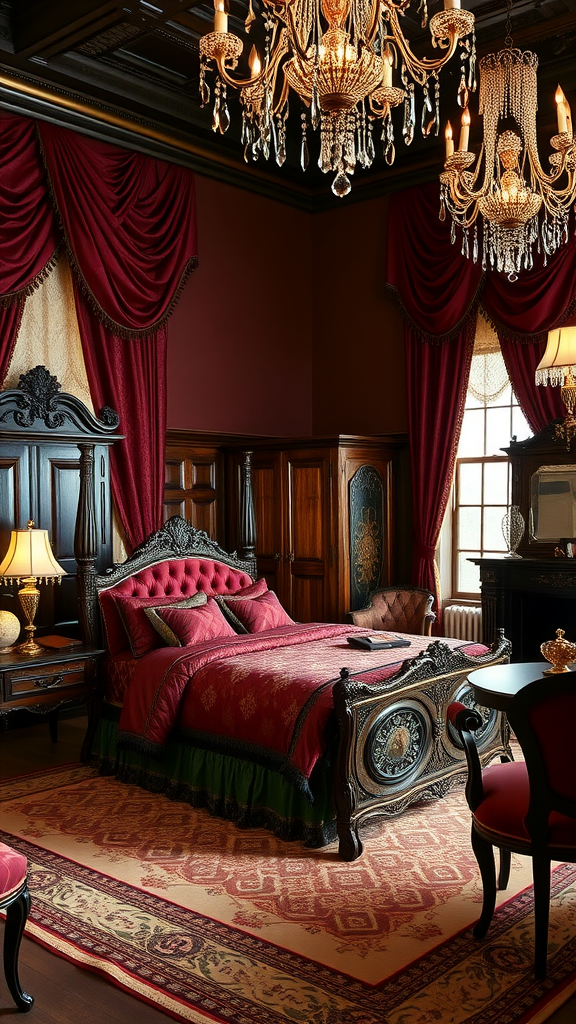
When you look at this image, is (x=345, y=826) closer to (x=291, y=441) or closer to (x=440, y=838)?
(x=440, y=838)

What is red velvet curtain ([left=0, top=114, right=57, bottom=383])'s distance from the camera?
5945mm

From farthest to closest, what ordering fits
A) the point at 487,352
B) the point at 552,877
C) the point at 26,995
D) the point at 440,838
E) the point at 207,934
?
the point at 487,352 → the point at 440,838 → the point at 552,877 → the point at 207,934 → the point at 26,995

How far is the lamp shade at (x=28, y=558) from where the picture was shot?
5230mm

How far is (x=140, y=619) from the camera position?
5406 mm

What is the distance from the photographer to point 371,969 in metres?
3.04

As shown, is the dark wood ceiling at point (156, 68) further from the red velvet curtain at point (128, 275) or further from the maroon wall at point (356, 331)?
the maroon wall at point (356, 331)

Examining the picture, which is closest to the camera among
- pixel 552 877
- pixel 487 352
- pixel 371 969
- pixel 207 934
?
pixel 371 969

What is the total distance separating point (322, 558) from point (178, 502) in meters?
1.23

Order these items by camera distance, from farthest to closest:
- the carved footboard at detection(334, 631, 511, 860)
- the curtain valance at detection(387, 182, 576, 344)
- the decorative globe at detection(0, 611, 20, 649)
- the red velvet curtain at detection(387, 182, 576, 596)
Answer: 1. the red velvet curtain at detection(387, 182, 576, 596)
2. the curtain valance at detection(387, 182, 576, 344)
3. the decorative globe at detection(0, 611, 20, 649)
4. the carved footboard at detection(334, 631, 511, 860)

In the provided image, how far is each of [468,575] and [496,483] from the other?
78 centimetres

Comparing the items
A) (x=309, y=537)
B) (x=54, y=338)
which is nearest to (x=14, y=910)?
(x=54, y=338)

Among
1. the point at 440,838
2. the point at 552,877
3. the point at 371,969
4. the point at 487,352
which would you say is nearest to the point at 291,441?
the point at 487,352

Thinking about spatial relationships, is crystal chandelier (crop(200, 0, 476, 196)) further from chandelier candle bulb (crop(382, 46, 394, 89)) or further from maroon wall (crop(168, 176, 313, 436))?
maroon wall (crop(168, 176, 313, 436))

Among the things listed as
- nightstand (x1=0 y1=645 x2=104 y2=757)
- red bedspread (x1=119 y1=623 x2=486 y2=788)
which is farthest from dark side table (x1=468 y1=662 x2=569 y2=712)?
nightstand (x1=0 y1=645 x2=104 y2=757)
